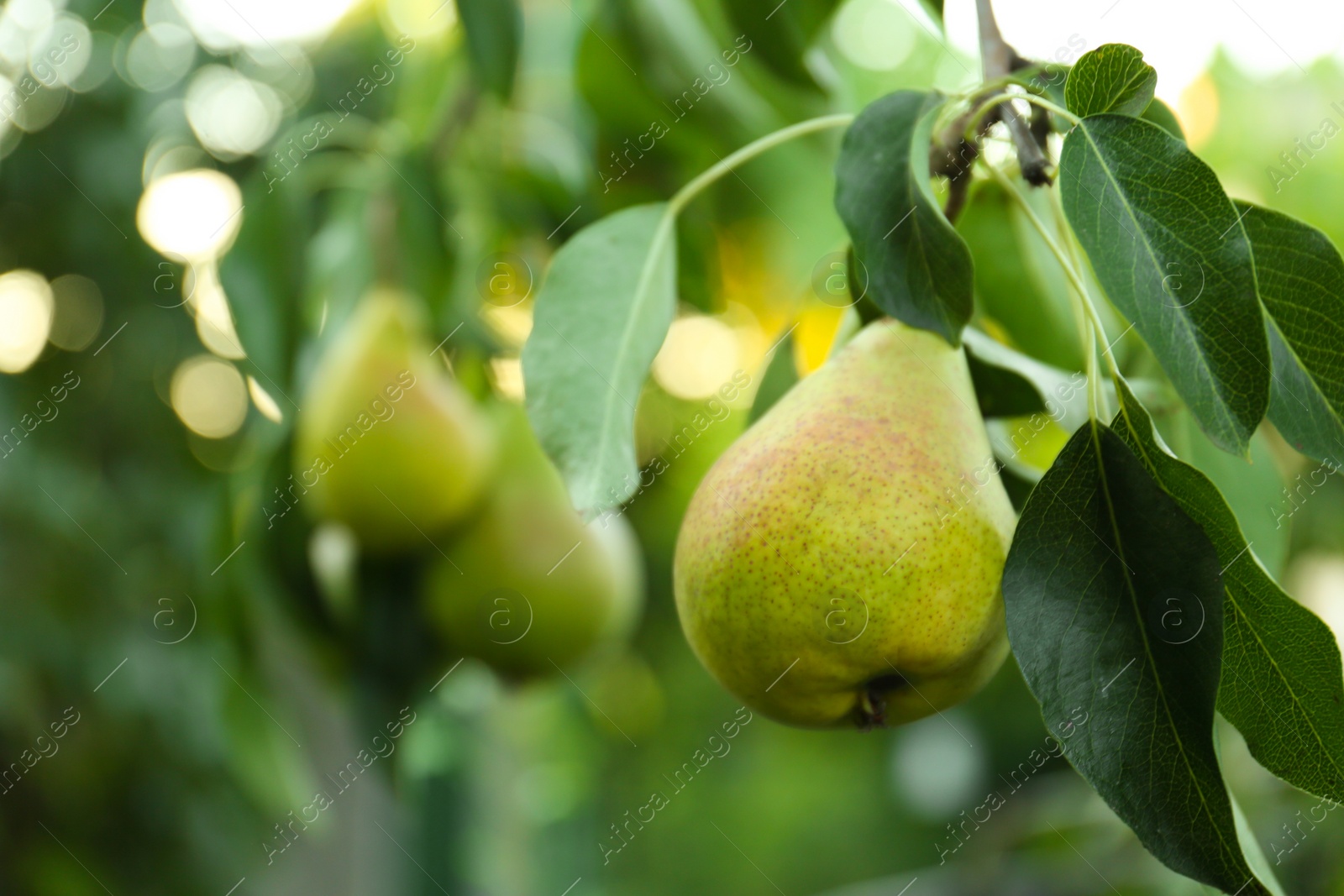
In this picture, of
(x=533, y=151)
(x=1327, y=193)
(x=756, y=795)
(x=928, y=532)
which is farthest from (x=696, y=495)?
(x=756, y=795)

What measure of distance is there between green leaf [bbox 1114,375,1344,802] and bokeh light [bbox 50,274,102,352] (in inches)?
52.8

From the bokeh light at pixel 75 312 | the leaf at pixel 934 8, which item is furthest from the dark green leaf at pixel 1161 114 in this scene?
the bokeh light at pixel 75 312

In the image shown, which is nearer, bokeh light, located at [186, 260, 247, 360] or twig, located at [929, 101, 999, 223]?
twig, located at [929, 101, 999, 223]

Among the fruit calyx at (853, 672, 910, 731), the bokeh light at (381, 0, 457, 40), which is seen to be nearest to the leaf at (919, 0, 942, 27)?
the fruit calyx at (853, 672, 910, 731)

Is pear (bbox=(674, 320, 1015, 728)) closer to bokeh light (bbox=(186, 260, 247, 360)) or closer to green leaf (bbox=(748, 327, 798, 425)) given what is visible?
green leaf (bbox=(748, 327, 798, 425))

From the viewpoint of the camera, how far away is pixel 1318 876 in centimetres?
142

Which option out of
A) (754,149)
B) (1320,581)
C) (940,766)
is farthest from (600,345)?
(940,766)

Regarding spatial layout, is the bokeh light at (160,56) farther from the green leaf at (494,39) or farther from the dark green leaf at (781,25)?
the dark green leaf at (781,25)

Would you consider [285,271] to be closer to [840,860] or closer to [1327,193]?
[1327,193]

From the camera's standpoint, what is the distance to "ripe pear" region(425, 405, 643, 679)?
781 millimetres

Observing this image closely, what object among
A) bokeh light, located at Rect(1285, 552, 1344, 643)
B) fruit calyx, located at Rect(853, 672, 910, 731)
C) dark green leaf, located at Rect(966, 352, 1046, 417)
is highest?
dark green leaf, located at Rect(966, 352, 1046, 417)

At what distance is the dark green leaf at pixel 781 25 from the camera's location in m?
0.61

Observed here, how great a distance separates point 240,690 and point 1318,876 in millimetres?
1405

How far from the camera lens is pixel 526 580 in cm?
78
